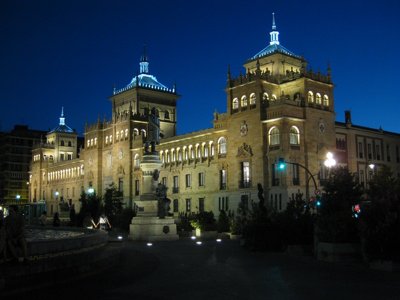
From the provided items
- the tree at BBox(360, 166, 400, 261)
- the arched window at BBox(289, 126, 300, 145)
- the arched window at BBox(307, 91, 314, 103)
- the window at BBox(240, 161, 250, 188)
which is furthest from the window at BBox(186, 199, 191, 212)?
the tree at BBox(360, 166, 400, 261)

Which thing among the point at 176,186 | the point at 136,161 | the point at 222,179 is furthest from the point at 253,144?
the point at 136,161

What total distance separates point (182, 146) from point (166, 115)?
19.7m

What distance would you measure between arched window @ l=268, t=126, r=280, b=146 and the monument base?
701 inches

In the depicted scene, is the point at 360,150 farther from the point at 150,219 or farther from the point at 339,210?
the point at 339,210

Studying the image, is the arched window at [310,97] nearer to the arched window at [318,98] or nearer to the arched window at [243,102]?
the arched window at [318,98]

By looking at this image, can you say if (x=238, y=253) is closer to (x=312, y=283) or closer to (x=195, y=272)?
(x=195, y=272)

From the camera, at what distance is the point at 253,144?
2021 inches

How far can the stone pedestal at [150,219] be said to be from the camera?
3475cm

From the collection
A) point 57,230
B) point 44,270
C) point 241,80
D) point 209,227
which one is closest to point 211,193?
point 241,80

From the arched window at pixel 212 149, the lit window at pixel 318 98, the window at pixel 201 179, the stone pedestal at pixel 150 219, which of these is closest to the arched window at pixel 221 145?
the arched window at pixel 212 149

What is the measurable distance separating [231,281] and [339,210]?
24.4 feet

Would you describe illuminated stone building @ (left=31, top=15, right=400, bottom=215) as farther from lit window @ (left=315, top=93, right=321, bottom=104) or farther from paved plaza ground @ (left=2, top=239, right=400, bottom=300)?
paved plaza ground @ (left=2, top=239, right=400, bottom=300)

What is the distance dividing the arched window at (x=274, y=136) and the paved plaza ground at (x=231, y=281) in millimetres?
29836

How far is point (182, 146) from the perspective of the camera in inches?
2557
